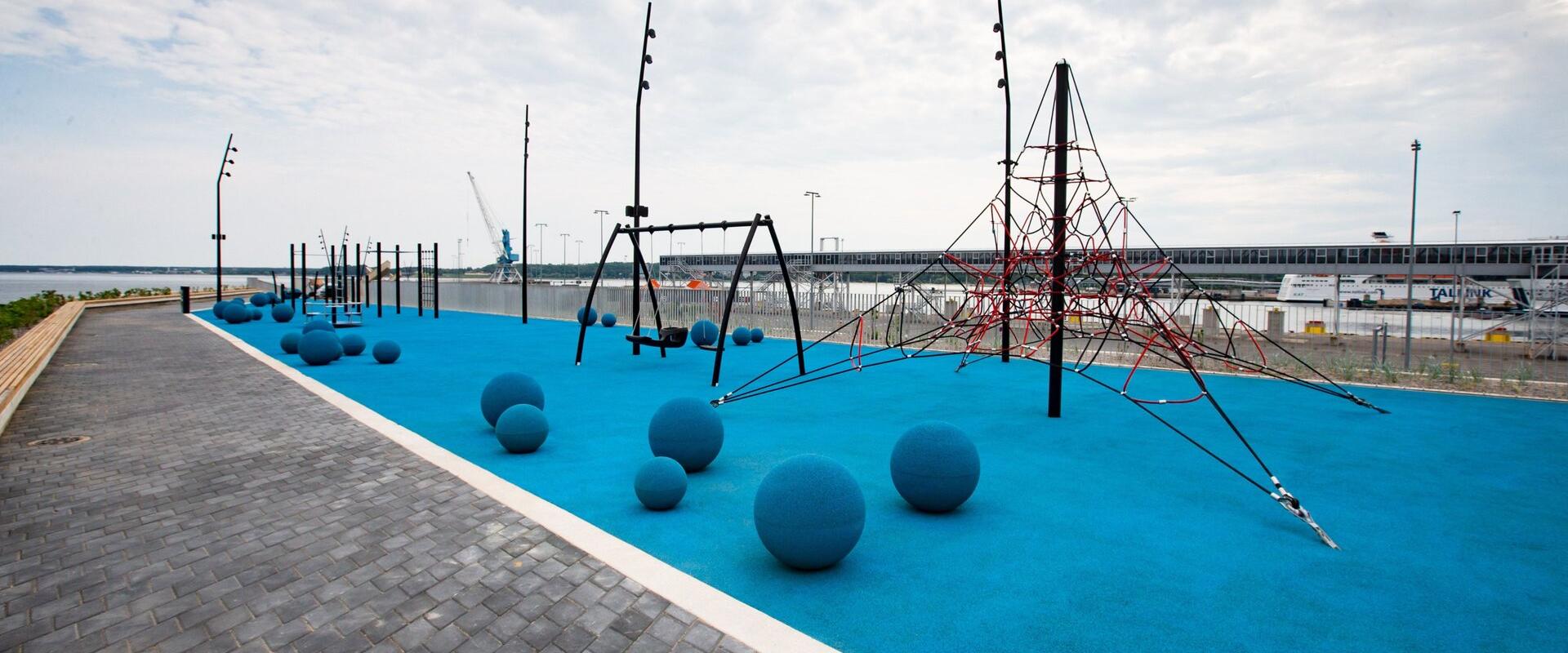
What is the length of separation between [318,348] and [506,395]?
8.67 m

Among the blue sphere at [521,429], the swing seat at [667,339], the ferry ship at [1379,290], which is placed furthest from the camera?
the ferry ship at [1379,290]

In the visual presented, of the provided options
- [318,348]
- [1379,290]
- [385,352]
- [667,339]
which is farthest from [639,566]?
[1379,290]

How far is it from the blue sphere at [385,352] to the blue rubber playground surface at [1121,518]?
3.48 metres

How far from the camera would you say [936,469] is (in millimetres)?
5824

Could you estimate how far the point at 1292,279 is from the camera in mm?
66062

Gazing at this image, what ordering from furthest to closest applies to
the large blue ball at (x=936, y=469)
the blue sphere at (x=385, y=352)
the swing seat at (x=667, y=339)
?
the blue sphere at (x=385, y=352), the swing seat at (x=667, y=339), the large blue ball at (x=936, y=469)

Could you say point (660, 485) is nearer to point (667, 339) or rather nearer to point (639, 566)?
point (639, 566)

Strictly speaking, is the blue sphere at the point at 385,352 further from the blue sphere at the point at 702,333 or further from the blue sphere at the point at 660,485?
the blue sphere at the point at 660,485

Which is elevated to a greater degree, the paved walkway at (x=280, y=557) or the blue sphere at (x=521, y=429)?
the blue sphere at (x=521, y=429)

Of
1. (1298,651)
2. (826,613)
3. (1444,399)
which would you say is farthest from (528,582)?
(1444,399)

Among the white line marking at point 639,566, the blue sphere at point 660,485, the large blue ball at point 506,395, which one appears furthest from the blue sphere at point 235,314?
the blue sphere at point 660,485

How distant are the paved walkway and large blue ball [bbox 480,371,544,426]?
1198 mm

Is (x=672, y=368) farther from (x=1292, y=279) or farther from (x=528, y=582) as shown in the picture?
(x=1292, y=279)

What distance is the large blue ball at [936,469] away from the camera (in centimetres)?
584
